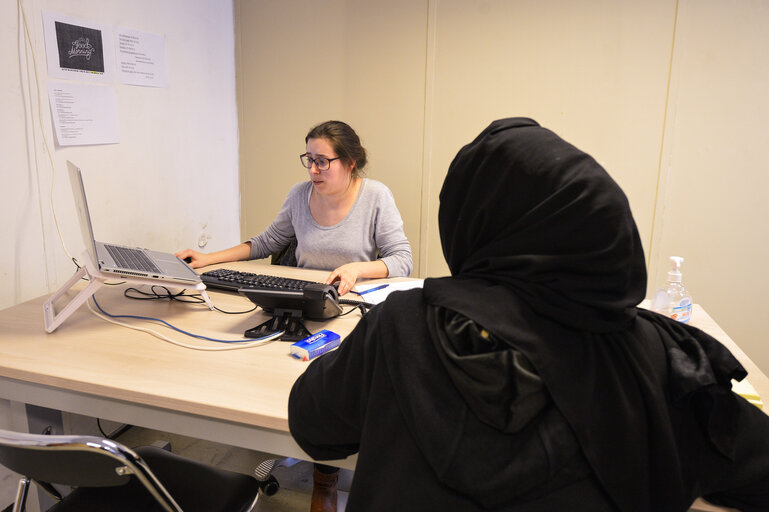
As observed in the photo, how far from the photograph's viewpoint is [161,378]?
1.16 meters

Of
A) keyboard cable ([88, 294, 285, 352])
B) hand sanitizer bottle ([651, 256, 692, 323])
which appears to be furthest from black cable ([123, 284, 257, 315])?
hand sanitizer bottle ([651, 256, 692, 323])

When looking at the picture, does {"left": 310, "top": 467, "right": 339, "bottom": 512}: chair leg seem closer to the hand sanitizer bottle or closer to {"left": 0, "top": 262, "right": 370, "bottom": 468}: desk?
{"left": 0, "top": 262, "right": 370, "bottom": 468}: desk

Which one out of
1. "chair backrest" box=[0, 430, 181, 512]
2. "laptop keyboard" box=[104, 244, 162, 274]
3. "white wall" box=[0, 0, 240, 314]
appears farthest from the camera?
"white wall" box=[0, 0, 240, 314]

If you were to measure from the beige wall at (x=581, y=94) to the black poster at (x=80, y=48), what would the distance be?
1084mm

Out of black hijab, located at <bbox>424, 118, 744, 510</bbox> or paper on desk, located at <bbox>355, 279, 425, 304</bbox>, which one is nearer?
black hijab, located at <bbox>424, 118, 744, 510</bbox>

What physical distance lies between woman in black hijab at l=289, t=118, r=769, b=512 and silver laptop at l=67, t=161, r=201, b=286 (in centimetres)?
91

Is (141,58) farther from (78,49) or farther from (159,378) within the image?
(159,378)

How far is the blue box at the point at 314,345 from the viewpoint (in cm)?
127

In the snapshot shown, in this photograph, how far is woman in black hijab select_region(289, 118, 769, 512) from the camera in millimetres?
684

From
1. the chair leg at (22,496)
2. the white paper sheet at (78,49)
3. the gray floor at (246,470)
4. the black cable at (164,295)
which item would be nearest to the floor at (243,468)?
the gray floor at (246,470)

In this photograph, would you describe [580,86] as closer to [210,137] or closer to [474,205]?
[210,137]

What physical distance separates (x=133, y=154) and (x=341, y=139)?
903mm

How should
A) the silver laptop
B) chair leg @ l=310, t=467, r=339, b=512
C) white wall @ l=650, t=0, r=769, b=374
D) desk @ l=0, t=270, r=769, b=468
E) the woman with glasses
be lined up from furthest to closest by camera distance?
white wall @ l=650, t=0, r=769, b=374, the woman with glasses, chair leg @ l=310, t=467, r=339, b=512, the silver laptop, desk @ l=0, t=270, r=769, b=468

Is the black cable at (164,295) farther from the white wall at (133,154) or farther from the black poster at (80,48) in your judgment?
the black poster at (80,48)
